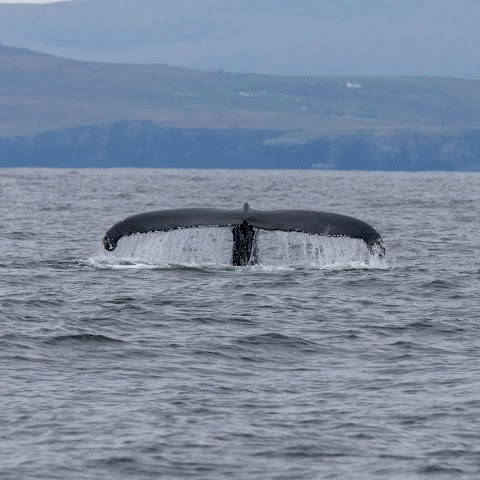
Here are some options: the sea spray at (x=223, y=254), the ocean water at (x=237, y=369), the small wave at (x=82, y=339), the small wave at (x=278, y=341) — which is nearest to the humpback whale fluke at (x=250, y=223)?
the sea spray at (x=223, y=254)

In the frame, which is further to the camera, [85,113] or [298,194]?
[85,113]

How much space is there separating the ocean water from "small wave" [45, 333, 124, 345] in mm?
32

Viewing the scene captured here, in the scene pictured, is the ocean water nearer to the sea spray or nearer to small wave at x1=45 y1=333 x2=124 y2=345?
small wave at x1=45 y1=333 x2=124 y2=345

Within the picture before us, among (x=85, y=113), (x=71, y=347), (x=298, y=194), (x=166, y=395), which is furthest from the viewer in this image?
(x=85, y=113)

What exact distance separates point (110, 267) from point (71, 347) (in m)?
6.98

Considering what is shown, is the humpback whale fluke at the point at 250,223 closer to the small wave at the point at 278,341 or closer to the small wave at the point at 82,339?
the small wave at the point at 82,339

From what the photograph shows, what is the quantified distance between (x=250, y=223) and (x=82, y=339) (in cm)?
411

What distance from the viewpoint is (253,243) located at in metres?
19.1

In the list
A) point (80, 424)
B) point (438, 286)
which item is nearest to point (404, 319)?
point (438, 286)

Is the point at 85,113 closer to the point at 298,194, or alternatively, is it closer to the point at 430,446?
the point at 298,194

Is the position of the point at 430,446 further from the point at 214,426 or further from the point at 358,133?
the point at 358,133

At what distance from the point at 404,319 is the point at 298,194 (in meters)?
44.6

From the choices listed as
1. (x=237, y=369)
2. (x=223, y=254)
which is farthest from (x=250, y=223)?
(x=223, y=254)

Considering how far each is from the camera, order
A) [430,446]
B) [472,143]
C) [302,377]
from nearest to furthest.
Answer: [430,446]
[302,377]
[472,143]
